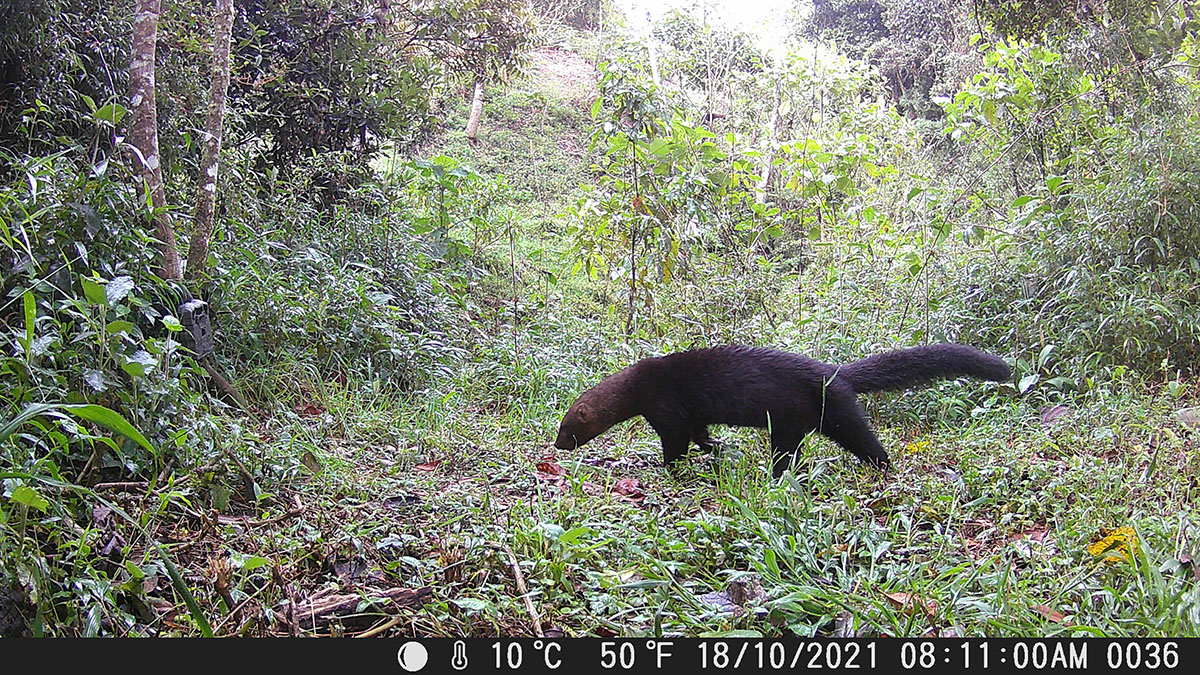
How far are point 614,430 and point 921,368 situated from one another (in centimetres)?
225

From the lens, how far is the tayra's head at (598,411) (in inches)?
198

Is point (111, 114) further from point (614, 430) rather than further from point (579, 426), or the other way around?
point (614, 430)

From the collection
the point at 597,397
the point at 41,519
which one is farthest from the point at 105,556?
the point at 597,397

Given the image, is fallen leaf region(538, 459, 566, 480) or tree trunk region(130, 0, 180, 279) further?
tree trunk region(130, 0, 180, 279)

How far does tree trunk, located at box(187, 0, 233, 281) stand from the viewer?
16.9 feet

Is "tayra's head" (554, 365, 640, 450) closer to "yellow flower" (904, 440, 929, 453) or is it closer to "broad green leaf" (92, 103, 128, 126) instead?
"yellow flower" (904, 440, 929, 453)

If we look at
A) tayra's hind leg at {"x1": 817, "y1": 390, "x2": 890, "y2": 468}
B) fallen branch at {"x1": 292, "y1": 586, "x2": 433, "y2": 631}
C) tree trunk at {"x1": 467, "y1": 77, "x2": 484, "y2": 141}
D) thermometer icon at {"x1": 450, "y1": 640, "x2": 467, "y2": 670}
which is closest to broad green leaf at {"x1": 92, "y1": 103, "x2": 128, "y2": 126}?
fallen branch at {"x1": 292, "y1": 586, "x2": 433, "y2": 631}

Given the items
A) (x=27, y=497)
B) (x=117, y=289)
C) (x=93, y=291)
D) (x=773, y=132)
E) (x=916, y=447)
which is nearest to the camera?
(x=27, y=497)

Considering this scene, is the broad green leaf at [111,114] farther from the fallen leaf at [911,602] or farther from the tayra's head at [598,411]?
the fallen leaf at [911,602]

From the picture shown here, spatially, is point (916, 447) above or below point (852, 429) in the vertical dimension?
below

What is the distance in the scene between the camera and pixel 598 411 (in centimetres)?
507

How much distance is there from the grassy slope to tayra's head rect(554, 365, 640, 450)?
12cm

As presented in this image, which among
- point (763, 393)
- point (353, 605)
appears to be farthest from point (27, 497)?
point (763, 393)

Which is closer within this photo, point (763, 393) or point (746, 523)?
point (746, 523)
